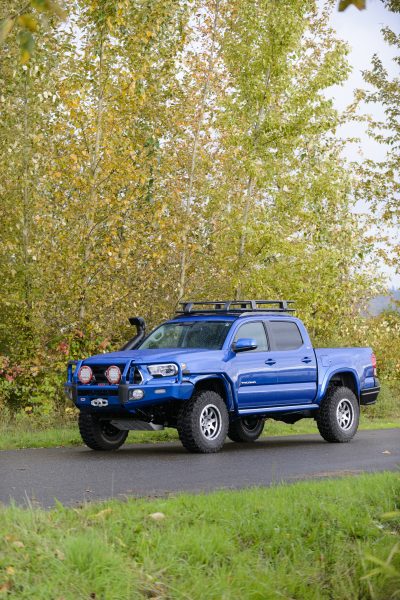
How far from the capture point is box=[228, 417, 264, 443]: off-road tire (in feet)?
52.3

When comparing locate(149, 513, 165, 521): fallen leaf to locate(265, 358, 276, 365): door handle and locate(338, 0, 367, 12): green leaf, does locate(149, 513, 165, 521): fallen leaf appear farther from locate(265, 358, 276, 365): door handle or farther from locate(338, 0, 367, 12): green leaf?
locate(265, 358, 276, 365): door handle

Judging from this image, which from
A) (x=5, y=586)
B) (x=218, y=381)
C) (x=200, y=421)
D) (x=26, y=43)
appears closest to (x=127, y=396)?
(x=200, y=421)

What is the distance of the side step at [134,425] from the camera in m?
13.2

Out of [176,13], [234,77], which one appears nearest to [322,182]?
[234,77]

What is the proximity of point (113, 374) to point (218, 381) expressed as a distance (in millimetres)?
1574

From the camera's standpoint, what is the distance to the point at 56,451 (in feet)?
45.0

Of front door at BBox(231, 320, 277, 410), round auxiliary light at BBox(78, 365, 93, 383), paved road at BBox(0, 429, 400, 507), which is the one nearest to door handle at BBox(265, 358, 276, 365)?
front door at BBox(231, 320, 277, 410)

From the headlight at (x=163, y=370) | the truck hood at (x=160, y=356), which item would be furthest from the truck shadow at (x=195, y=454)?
the truck hood at (x=160, y=356)

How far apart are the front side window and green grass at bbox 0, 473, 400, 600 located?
6379 millimetres

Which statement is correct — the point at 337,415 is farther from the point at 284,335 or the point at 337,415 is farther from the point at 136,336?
the point at 136,336

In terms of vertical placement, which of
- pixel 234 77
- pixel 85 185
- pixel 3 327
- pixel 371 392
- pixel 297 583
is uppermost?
pixel 234 77

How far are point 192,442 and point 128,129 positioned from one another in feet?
30.0

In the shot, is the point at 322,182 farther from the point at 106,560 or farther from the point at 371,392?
the point at 106,560

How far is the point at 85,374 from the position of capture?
13.6 meters
